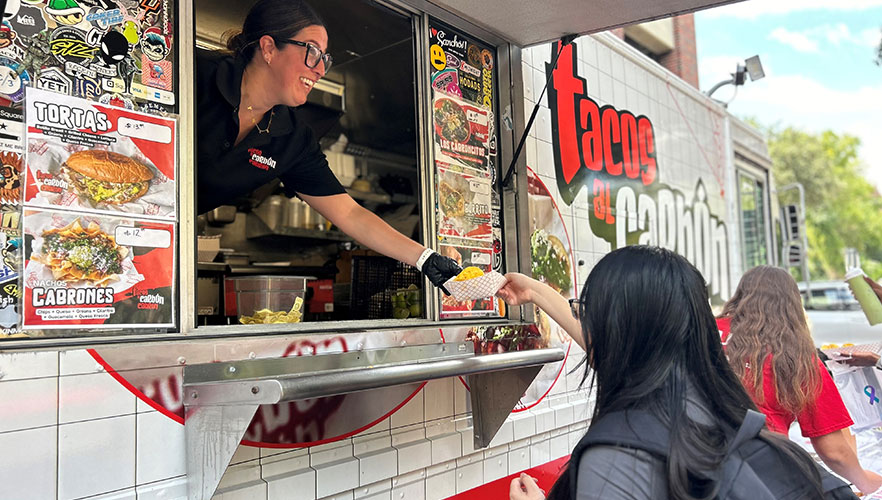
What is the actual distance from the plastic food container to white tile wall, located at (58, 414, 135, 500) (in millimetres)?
836

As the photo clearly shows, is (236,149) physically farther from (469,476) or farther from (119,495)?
(469,476)

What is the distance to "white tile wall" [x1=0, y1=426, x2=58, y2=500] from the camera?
176 cm

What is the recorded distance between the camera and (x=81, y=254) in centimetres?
198

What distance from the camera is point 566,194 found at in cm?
431

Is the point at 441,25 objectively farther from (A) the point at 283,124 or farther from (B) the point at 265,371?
(B) the point at 265,371

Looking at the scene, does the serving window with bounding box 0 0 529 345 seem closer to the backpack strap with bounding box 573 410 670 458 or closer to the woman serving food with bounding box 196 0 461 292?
the woman serving food with bounding box 196 0 461 292

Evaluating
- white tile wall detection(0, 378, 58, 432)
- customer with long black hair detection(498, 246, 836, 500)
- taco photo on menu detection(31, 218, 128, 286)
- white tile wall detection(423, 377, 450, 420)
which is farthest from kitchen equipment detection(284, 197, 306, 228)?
customer with long black hair detection(498, 246, 836, 500)

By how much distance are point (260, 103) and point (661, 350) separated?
2.17 metres

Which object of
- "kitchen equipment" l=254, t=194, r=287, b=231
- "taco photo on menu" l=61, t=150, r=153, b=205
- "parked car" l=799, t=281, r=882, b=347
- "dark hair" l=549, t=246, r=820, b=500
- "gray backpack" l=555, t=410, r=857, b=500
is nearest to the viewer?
"gray backpack" l=555, t=410, r=857, b=500

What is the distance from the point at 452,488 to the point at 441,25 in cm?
232

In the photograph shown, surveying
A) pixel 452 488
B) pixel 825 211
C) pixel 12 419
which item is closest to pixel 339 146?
pixel 452 488

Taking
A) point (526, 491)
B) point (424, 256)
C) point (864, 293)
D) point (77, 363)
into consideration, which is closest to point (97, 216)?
point (77, 363)

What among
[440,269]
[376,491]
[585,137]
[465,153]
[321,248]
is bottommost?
[376,491]

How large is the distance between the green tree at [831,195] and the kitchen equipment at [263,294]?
3147cm
